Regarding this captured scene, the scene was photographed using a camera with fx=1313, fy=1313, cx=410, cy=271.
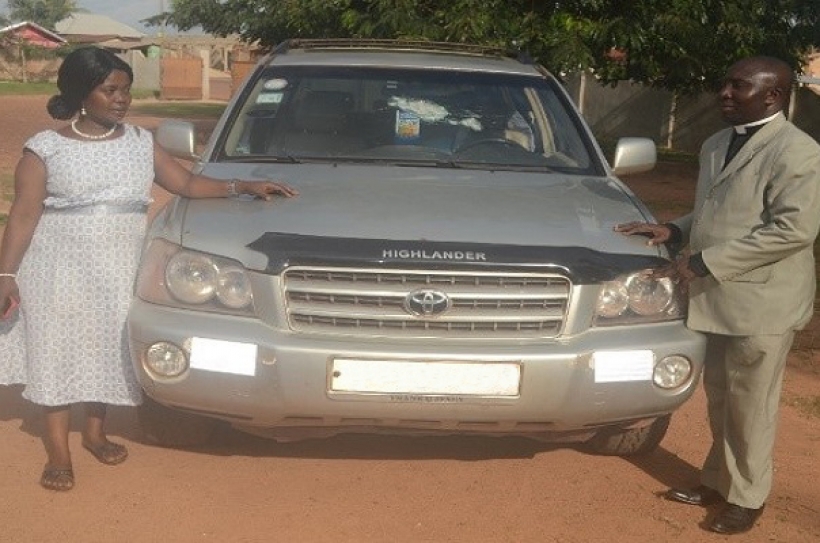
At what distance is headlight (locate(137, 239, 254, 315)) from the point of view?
4.22 m

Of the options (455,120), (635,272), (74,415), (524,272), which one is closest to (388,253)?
(524,272)

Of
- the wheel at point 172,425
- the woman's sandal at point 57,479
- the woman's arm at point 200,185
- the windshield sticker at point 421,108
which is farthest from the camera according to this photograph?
the windshield sticker at point 421,108

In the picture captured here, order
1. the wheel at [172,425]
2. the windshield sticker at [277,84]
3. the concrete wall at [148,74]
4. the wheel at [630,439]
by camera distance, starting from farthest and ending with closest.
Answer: the concrete wall at [148,74] → the windshield sticker at [277,84] → the wheel at [630,439] → the wheel at [172,425]

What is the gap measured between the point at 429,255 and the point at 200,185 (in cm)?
101

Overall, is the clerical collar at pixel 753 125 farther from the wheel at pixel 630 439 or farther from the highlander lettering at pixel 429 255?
the wheel at pixel 630 439

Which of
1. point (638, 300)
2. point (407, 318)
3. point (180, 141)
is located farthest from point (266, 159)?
point (638, 300)

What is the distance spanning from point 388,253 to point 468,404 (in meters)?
0.55

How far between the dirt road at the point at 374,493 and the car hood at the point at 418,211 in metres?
0.87

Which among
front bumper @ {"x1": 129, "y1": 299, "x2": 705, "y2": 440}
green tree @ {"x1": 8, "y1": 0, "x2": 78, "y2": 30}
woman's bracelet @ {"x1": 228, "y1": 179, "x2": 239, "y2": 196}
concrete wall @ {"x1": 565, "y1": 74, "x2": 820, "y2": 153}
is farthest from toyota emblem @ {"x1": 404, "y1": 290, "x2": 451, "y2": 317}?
green tree @ {"x1": 8, "y1": 0, "x2": 78, "y2": 30}

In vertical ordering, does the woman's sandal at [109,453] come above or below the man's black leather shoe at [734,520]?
below

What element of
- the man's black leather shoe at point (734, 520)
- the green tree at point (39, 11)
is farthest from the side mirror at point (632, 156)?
the green tree at point (39, 11)

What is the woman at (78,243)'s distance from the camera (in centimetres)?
442

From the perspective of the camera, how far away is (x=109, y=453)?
190 inches

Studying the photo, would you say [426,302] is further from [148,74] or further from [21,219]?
[148,74]
